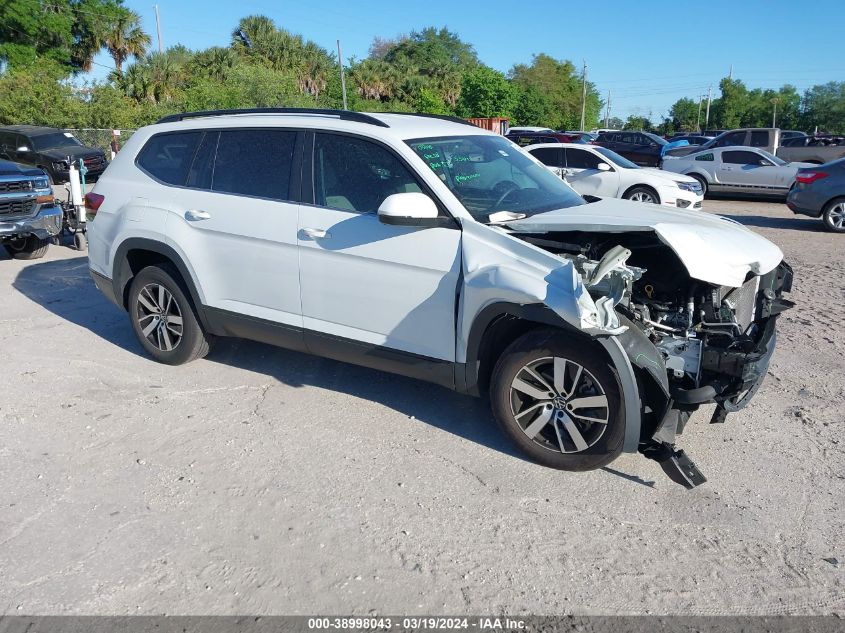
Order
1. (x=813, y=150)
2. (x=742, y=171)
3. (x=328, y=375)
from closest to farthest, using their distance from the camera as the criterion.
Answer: (x=328, y=375)
(x=742, y=171)
(x=813, y=150)

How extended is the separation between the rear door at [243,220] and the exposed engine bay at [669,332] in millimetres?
1621

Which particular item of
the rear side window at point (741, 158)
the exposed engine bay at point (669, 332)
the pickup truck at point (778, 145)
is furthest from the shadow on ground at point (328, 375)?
the pickup truck at point (778, 145)

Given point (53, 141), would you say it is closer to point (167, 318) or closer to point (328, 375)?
point (167, 318)

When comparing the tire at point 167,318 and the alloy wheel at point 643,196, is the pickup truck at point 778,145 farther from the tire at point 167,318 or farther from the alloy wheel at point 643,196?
the tire at point 167,318

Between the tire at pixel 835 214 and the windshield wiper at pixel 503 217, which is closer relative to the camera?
the windshield wiper at pixel 503 217

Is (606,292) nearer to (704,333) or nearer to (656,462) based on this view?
(704,333)

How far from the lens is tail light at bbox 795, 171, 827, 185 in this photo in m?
12.7

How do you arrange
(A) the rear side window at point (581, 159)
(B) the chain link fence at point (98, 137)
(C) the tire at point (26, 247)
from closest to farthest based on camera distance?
(C) the tire at point (26, 247) < (A) the rear side window at point (581, 159) < (B) the chain link fence at point (98, 137)

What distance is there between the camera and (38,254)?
10352 mm

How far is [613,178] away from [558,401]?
10.8 metres

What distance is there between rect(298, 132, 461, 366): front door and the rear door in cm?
17

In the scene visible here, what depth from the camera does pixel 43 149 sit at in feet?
66.2

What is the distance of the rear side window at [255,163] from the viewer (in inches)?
192

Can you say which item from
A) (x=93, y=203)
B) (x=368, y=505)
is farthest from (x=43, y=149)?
(x=368, y=505)
